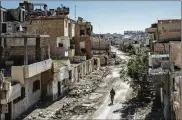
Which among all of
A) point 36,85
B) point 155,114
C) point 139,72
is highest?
point 139,72

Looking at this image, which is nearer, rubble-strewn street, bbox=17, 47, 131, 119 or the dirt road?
the dirt road

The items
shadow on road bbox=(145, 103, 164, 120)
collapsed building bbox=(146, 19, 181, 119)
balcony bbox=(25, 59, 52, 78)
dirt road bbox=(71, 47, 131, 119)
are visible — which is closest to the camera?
collapsed building bbox=(146, 19, 181, 119)

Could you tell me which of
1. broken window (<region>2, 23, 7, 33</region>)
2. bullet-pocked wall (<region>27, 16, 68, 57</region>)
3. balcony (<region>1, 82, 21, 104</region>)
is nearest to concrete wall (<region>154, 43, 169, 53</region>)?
balcony (<region>1, 82, 21, 104</region>)

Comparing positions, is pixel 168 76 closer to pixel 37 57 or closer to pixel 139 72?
pixel 139 72

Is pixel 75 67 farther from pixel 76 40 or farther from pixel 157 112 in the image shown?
pixel 157 112

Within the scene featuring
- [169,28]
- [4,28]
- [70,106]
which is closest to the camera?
[70,106]

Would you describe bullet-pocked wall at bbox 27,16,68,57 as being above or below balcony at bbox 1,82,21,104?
above

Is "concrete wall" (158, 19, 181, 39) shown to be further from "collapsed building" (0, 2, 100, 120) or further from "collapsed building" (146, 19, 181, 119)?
"collapsed building" (0, 2, 100, 120)

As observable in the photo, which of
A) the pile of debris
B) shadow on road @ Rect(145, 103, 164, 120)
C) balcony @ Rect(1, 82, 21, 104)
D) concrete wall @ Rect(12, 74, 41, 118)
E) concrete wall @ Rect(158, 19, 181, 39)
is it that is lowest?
the pile of debris

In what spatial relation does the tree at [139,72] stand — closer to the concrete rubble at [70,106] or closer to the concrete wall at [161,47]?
the concrete wall at [161,47]

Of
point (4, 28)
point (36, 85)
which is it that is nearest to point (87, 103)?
point (36, 85)

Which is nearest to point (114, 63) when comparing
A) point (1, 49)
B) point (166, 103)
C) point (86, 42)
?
point (86, 42)

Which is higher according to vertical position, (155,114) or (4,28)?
(4,28)

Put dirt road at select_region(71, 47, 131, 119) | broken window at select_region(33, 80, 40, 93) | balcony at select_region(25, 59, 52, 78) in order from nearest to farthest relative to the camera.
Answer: balcony at select_region(25, 59, 52, 78)
dirt road at select_region(71, 47, 131, 119)
broken window at select_region(33, 80, 40, 93)
